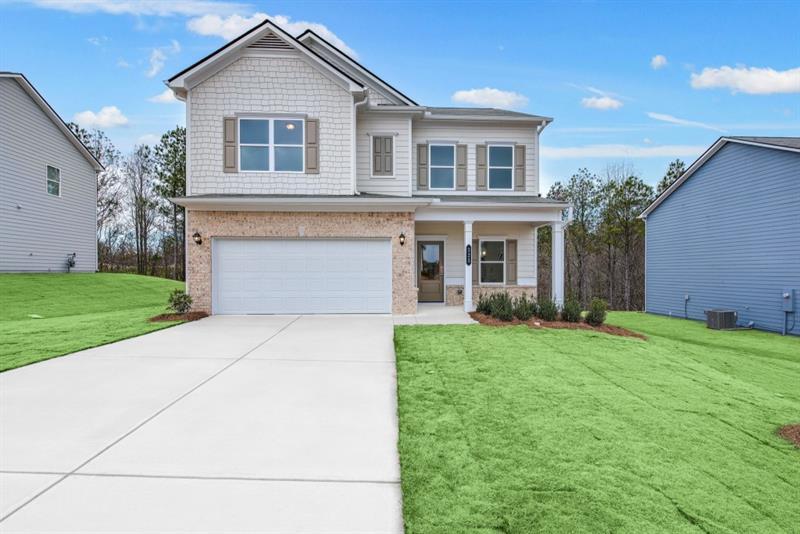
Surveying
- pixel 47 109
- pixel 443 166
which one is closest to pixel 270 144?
pixel 443 166

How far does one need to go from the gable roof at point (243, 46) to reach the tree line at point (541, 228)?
1619 centimetres

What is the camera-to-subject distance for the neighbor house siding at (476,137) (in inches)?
606

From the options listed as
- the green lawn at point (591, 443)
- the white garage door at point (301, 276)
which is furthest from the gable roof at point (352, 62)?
the green lawn at point (591, 443)

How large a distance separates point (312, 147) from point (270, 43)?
3323mm

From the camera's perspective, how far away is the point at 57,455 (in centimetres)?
356

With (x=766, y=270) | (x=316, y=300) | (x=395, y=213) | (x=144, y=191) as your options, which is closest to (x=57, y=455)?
(x=316, y=300)

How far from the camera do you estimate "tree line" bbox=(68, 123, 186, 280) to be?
97.1 ft

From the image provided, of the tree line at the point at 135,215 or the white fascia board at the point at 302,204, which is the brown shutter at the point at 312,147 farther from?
the tree line at the point at 135,215

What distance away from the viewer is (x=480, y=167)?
15.6 meters

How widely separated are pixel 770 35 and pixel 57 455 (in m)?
30.2

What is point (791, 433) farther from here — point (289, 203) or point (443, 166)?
point (443, 166)

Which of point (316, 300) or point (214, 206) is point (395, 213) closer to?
point (316, 300)

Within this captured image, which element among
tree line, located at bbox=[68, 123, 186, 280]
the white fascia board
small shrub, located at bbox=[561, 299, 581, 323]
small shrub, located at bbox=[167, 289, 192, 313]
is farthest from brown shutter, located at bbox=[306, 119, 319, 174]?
tree line, located at bbox=[68, 123, 186, 280]

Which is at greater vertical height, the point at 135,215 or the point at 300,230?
the point at 135,215
